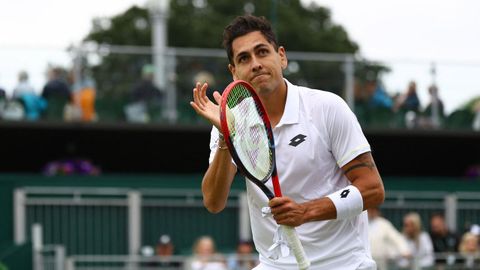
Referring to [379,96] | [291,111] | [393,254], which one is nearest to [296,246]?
[291,111]

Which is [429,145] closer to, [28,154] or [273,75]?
[28,154]

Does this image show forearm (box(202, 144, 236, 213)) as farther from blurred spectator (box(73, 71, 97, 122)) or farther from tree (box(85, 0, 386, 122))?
tree (box(85, 0, 386, 122))

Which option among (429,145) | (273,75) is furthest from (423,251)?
(273,75)

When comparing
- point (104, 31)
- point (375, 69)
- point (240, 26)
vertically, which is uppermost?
point (104, 31)

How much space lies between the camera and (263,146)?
704cm

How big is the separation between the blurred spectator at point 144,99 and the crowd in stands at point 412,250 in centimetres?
518

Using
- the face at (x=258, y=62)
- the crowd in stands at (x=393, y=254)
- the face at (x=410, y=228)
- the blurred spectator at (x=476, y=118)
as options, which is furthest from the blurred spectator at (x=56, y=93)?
the face at (x=258, y=62)

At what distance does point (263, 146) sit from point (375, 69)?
1516cm

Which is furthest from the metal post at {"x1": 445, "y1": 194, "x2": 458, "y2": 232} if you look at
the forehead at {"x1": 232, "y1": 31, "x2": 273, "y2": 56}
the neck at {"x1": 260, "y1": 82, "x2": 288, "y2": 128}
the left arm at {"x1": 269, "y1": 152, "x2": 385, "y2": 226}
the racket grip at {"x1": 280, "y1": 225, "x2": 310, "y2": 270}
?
the racket grip at {"x1": 280, "y1": 225, "x2": 310, "y2": 270}

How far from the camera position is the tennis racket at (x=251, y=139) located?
6.72m

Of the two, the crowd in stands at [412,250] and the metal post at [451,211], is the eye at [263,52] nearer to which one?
the crowd in stands at [412,250]

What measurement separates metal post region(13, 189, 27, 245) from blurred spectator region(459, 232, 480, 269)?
6.35 metres

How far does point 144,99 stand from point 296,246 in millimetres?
14551

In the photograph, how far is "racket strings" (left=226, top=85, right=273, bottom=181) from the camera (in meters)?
6.83
